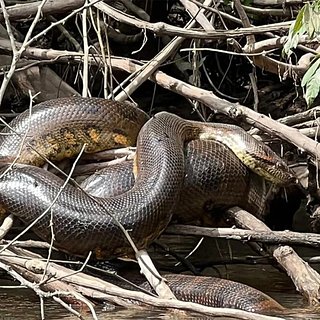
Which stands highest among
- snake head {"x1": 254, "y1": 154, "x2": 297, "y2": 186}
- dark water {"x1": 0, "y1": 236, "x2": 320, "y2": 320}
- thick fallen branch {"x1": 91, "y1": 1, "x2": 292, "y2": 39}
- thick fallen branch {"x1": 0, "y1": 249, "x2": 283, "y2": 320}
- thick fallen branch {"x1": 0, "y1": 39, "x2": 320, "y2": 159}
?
thick fallen branch {"x1": 91, "y1": 1, "x2": 292, "y2": 39}

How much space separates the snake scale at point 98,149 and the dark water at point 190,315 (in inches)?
12.7

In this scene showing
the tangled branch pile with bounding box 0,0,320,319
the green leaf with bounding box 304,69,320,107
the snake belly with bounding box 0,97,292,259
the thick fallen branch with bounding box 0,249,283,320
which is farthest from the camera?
the snake belly with bounding box 0,97,292,259

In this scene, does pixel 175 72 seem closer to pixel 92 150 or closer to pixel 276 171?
pixel 92 150

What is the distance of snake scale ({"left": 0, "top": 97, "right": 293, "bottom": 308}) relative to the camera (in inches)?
197

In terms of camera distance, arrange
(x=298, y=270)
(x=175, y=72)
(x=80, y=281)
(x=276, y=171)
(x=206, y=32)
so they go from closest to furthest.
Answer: (x=80, y=281) < (x=298, y=270) < (x=276, y=171) < (x=206, y=32) < (x=175, y=72)

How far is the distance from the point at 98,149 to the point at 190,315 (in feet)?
5.11

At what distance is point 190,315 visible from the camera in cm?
473

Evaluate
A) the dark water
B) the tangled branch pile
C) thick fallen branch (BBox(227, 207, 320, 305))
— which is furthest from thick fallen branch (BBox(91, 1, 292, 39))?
the dark water

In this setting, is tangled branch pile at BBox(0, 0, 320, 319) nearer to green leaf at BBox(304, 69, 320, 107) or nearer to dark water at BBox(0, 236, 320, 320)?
green leaf at BBox(304, 69, 320, 107)

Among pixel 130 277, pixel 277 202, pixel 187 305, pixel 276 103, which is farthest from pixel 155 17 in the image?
pixel 187 305

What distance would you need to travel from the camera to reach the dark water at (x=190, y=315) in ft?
15.5

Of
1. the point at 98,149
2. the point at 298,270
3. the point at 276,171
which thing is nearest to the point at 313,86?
the point at 298,270

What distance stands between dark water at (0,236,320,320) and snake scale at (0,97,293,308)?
32cm

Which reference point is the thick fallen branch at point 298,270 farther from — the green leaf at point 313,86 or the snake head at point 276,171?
the green leaf at point 313,86
